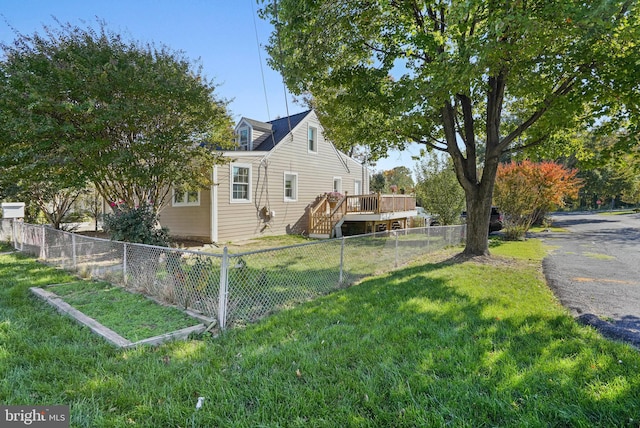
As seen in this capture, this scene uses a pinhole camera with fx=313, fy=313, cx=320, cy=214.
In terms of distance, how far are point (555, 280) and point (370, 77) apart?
251 inches

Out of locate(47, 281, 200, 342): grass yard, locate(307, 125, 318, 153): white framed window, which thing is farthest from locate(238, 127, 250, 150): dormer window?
locate(47, 281, 200, 342): grass yard

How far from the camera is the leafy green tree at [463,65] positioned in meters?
5.22

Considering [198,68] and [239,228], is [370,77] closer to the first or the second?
[198,68]

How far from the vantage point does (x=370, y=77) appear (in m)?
8.27

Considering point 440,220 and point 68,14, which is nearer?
point 68,14

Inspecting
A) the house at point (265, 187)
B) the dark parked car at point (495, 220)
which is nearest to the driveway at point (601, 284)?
the dark parked car at point (495, 220)

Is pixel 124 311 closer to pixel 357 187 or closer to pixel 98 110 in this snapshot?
pixel 98 110

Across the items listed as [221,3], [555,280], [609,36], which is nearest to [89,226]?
[221,3]

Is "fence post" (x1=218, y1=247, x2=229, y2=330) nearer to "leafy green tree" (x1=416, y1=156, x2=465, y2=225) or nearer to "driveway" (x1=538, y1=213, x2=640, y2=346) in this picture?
"driveway" (x1=538, y1=213, x2=640, y2=346)

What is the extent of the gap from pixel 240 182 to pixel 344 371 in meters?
10.7

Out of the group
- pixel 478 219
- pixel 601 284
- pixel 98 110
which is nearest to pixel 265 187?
pixel 98 110

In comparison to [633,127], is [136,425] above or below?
below

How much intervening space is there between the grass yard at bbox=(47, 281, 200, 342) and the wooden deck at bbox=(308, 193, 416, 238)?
937 cm

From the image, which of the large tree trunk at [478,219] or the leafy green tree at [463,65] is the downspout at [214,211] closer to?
the leafy green tree at [463,65]
